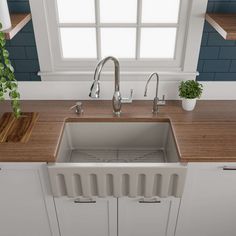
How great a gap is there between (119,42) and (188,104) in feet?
2.05

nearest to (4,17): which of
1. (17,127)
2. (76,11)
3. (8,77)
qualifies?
(8,77)

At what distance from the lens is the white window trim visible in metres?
1.73

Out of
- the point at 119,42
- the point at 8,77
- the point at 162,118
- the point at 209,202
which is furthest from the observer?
the point at 119,42

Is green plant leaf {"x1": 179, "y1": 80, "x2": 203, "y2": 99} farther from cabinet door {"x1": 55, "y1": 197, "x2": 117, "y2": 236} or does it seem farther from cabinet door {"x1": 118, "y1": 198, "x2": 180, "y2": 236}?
cabinet door {"x1": 55, "y1": 197, "x2": 117, "y2": 236}

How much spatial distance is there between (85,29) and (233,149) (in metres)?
1.19

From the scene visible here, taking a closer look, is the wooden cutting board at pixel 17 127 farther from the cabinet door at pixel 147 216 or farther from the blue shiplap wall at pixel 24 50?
the cabinet door at pixel 147 216

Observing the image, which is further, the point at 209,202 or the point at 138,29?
the point at 138,29

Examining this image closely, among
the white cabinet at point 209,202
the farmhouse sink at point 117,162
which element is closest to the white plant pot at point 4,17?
the farmhouse sink at point 117,162

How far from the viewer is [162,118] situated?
1.83 metres

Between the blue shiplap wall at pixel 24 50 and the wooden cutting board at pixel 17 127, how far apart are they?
291 millimetres

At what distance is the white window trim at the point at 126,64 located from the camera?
1.73 metres

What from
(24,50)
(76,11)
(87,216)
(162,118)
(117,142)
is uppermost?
(76,11)

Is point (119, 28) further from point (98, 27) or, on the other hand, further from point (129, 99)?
point (129, 99)

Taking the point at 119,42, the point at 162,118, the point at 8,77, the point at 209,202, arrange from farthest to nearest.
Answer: the point at 119,42 → the point at 162,118 → the point at 209,202 → the point at 8,77
